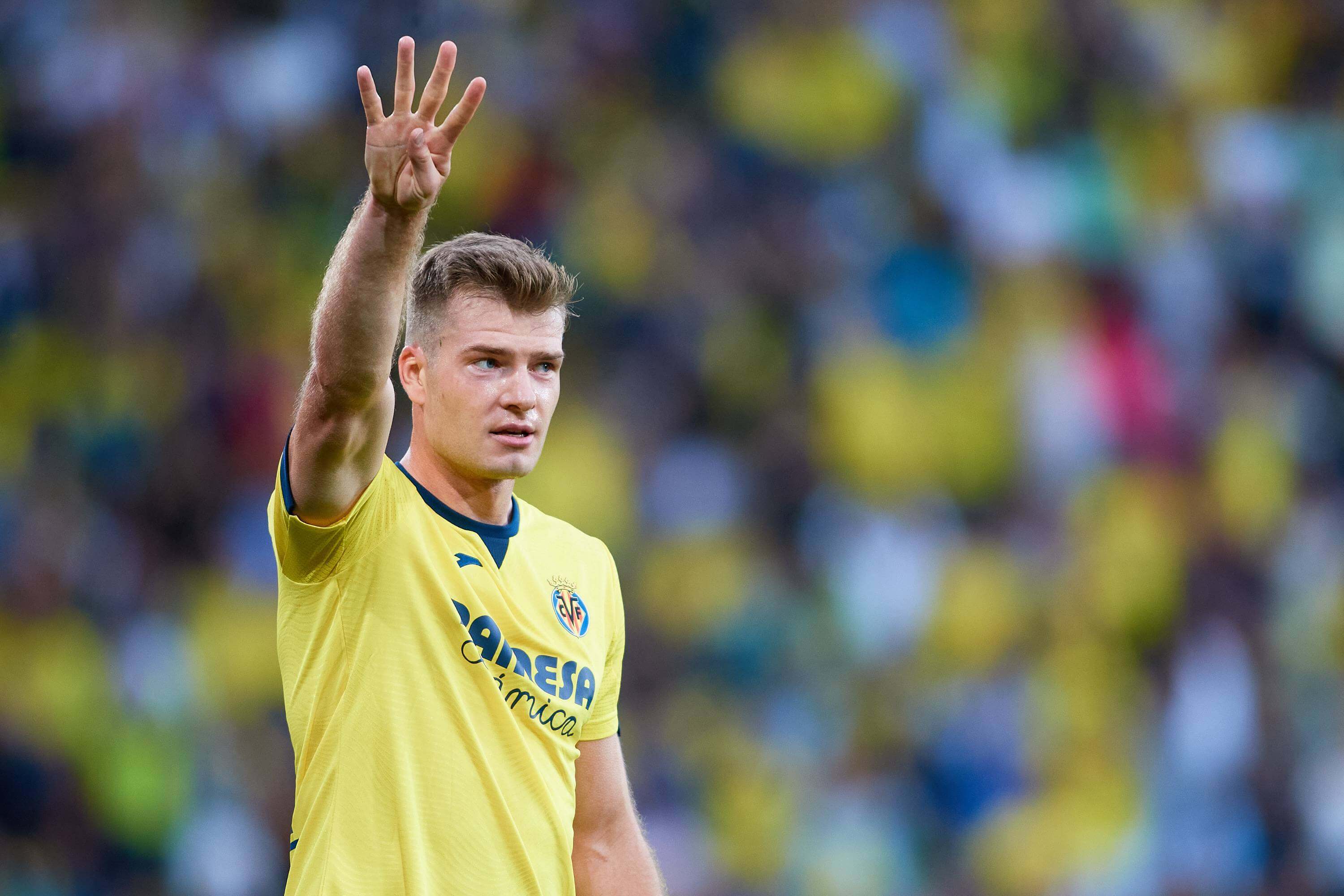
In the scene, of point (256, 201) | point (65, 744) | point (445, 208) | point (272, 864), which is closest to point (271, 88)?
point (256, 201)

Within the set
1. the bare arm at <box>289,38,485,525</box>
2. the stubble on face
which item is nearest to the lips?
the stubble on face

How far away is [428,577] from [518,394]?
0.36 metres

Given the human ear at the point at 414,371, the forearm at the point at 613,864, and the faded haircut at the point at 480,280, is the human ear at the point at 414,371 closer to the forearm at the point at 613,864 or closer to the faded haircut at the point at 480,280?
the faded haircut at the point at 480,280

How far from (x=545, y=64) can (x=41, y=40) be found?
7.55 ft

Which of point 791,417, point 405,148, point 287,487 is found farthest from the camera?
point 791,417

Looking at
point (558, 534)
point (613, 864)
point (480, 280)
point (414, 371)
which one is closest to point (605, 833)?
point (613, 864)

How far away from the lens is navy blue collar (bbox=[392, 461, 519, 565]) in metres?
2.71

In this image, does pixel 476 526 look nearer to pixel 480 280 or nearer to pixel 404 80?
pixel 480 280

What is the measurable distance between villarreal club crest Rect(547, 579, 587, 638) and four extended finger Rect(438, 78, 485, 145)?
2.95ft

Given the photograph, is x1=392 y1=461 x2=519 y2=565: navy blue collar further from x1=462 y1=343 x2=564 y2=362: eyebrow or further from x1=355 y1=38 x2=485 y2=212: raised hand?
x1=355 y1=38 x2=485 y2=212: raised hand

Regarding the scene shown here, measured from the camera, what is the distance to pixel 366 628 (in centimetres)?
255

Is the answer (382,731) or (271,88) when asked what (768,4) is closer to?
(271,88)

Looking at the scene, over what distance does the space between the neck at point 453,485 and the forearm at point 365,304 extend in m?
0.40

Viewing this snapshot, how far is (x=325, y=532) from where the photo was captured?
2.50 meters
